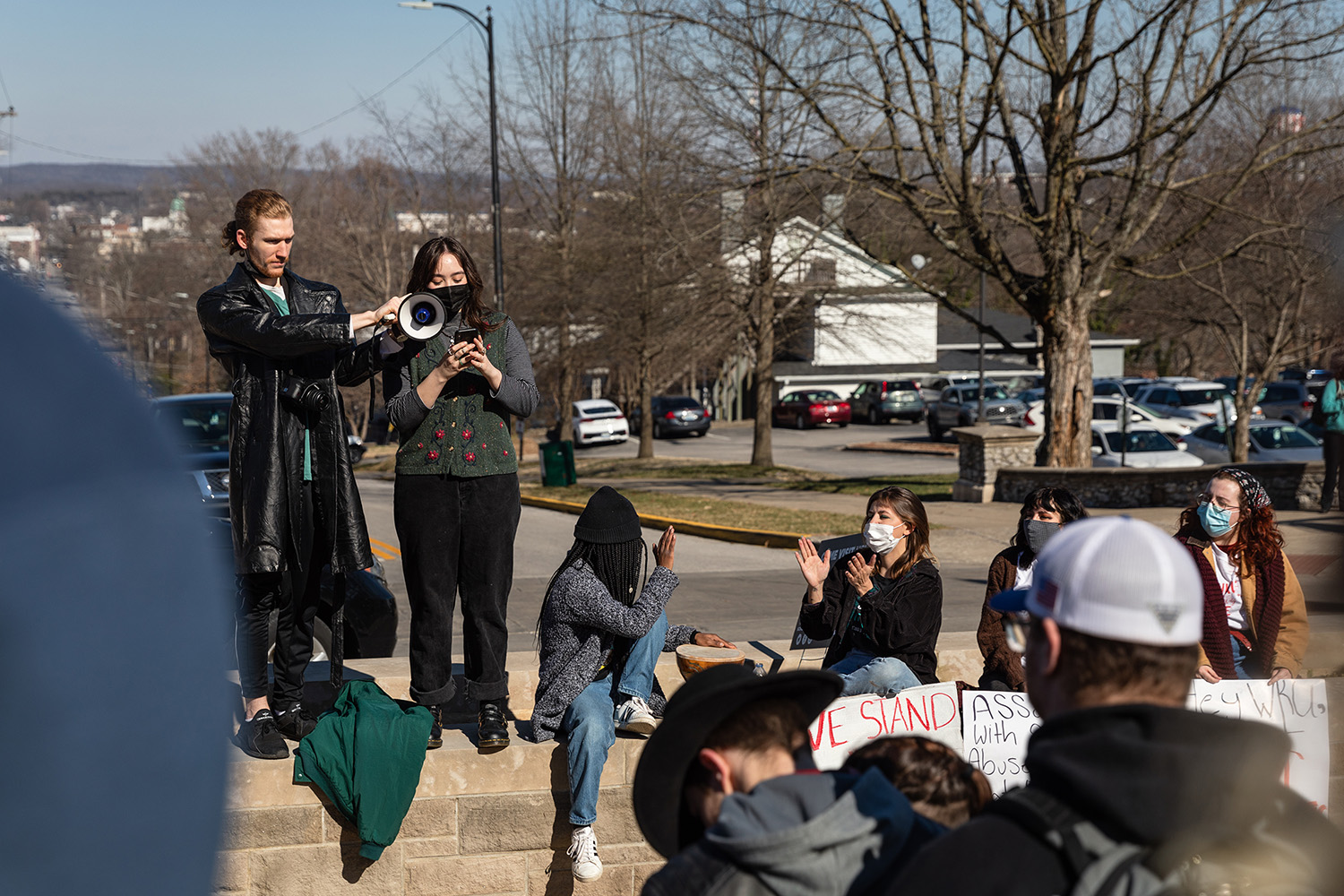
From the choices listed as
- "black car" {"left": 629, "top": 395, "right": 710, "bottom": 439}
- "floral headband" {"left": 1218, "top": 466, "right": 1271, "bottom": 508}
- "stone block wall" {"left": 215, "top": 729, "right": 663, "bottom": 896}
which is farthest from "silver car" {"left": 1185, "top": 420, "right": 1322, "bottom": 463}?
"black car" {"left": 629, "top": 395, "right": 710, "bottom": 439}

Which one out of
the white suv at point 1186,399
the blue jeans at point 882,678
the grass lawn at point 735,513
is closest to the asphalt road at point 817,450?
the white suv at point 1186,399

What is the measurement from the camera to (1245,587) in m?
5.38

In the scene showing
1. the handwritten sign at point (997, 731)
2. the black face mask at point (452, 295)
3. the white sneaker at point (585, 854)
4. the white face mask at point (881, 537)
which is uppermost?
the black face mask at point (452, 295)

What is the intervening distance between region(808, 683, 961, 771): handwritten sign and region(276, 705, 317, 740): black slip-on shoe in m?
1.88

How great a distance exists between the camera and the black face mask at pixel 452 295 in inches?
183

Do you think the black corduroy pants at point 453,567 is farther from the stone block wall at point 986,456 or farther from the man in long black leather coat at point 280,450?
the stone block wall at point 986,456

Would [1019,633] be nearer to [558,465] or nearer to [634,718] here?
[634,718]

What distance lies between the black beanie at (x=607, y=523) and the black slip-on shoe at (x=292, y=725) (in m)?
1.22

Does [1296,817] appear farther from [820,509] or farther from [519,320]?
[519,320]

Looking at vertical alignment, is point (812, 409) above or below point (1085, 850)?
below

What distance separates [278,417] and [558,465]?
786 inches

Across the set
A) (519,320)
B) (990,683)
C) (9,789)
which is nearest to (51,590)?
(9,789)

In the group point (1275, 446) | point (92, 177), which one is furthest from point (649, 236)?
point (92, 177)

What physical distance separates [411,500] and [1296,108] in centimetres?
1869
